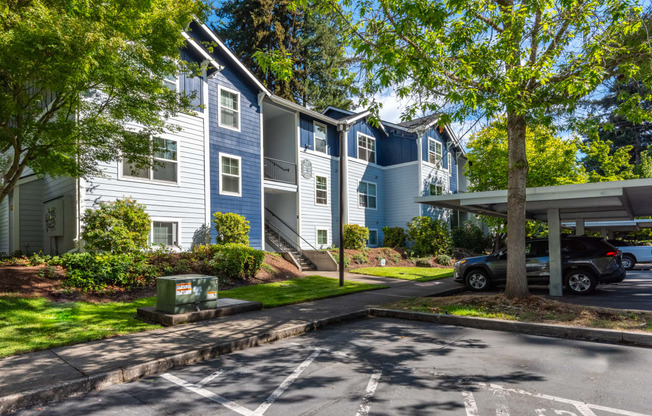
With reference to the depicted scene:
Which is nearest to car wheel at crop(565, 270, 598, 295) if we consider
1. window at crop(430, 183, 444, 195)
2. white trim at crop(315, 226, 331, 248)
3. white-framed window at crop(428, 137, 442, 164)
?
white trim at crop(315, 226, 331, 248)

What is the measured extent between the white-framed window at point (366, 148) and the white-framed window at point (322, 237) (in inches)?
223

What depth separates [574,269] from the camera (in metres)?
11.7

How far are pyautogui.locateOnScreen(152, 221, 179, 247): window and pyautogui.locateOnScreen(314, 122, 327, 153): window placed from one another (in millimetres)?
9964

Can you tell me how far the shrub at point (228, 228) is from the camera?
615 inches

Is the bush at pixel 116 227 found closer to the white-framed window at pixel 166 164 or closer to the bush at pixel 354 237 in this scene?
the white-framed window at pixel 166 164

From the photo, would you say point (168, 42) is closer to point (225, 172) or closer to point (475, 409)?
point (225, 172)

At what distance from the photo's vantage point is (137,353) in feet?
18.4

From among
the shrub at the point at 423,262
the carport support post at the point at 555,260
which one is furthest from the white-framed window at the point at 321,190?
the carport support post at the point at 555,260

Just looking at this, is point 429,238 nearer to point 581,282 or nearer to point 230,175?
point 581,282

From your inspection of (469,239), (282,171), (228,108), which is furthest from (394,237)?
(228,108)

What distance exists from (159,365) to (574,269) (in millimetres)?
11619

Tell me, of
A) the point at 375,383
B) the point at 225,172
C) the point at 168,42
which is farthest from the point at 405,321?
the point at 225,172

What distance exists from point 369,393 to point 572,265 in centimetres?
1000

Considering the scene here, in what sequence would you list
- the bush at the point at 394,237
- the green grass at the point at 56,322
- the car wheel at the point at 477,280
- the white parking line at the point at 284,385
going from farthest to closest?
the bush at the point at 394,237 < the car wheel at the point at 477,280 < the green grass at the point at 56,322 < the white parking line at the point at 284,385
